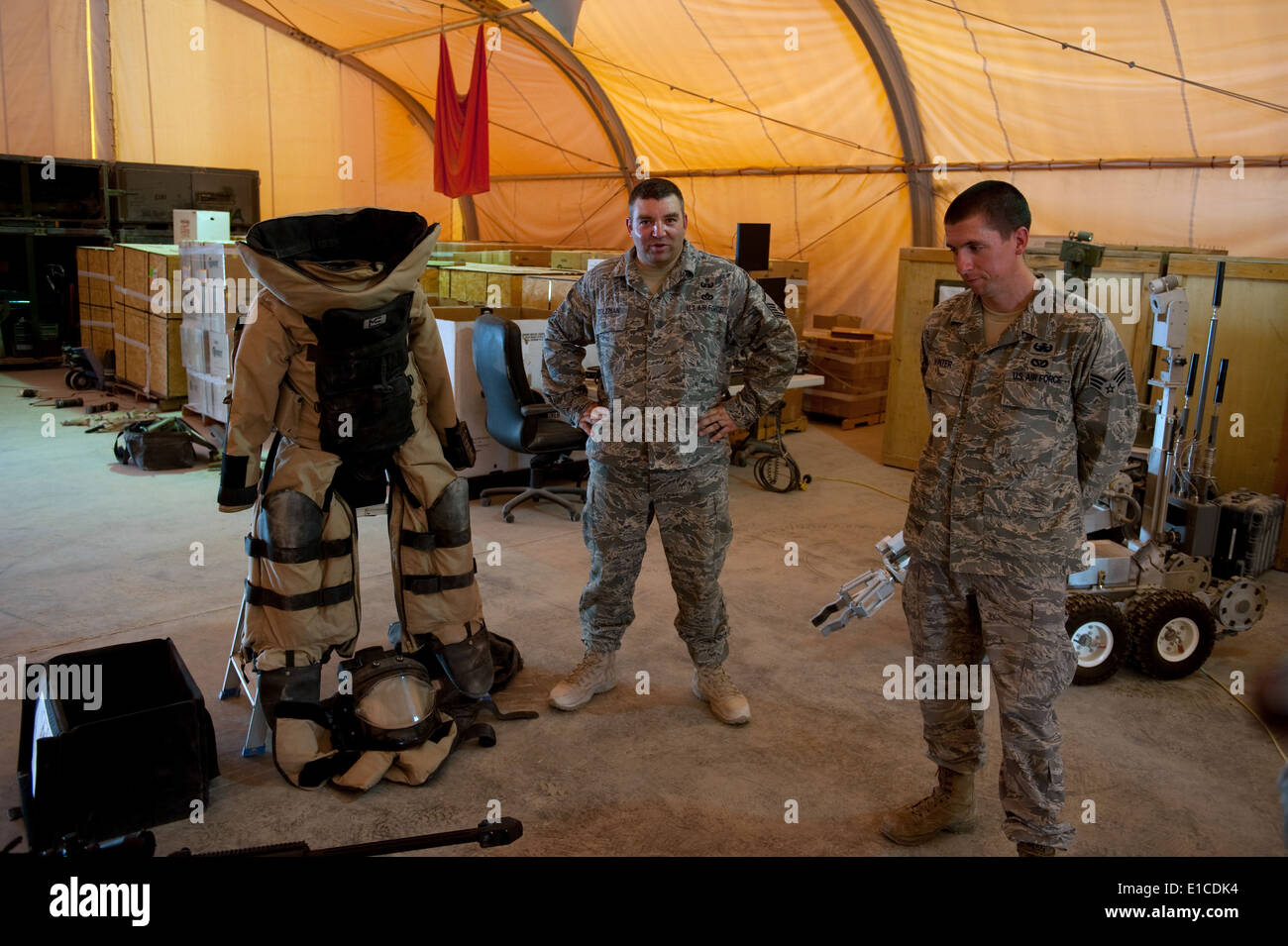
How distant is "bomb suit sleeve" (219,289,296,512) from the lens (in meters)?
3.00

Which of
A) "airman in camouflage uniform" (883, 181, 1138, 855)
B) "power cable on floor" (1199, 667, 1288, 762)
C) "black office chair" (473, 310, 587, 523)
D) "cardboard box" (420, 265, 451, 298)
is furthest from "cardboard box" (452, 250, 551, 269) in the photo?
"airman in camouflage uniform" (883, 181, 1138, 855)

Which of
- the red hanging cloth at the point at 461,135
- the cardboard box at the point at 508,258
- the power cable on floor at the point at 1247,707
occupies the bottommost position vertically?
the power cable on floor at the point at 1247,707

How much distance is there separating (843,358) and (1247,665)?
5.32 m

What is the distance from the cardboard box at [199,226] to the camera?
8.20 m

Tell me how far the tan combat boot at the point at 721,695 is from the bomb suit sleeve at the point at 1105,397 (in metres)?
1.57

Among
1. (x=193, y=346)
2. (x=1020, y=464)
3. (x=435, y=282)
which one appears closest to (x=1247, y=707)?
(x=1020, y=464)

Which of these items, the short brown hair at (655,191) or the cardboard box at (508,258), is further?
the cardboard box at (508,258)

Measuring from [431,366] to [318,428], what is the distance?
46 centimetres

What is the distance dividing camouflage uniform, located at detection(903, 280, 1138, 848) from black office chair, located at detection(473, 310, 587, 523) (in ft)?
11.4

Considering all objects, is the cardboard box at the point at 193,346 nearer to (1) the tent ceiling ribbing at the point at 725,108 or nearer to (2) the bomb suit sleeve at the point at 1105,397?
(1) the tent ceiling ribbing at the point at 725,108

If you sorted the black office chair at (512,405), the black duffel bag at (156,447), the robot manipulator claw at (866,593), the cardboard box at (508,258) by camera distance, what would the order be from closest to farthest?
the robot manipulator claw at (866,593) < the black office chair at (512,405) < the black duffel bag at (156,447) < the cardboard box at (508,258)

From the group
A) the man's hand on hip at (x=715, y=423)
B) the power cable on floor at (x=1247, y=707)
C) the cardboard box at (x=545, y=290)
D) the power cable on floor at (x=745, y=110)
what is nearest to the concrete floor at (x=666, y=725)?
the power cable on floor at (x=1247, y=707)

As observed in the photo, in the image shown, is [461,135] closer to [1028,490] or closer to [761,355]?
[761,355]

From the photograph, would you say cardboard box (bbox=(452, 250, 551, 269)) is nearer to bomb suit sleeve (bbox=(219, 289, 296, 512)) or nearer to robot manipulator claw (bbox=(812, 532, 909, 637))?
robot manipulator claw (bbox=(812, 532, 909, 637))
